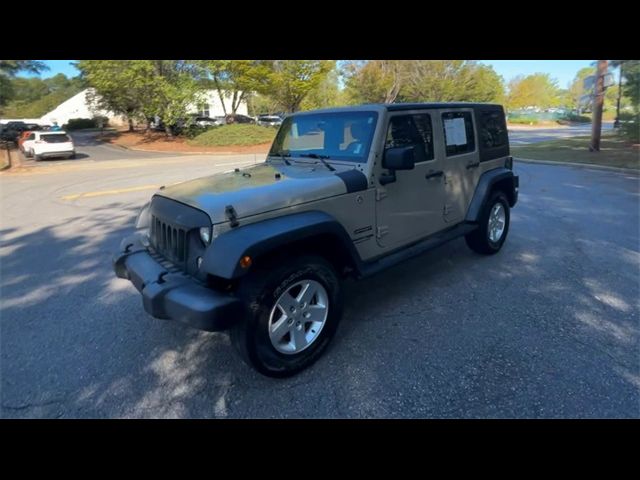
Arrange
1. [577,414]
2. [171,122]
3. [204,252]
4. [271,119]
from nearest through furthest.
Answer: [577,414], [204,252], [171,122], [271,119]

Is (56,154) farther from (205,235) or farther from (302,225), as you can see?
(302,225)

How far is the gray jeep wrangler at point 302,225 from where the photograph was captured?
2.53m

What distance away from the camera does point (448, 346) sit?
3.12 metres

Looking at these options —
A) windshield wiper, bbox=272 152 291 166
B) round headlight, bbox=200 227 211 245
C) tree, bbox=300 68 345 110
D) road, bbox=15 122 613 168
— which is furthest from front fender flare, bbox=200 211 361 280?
tree, bbox=300 68 345 110

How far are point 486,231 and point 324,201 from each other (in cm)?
277

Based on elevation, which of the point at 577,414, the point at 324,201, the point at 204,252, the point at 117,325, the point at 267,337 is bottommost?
the point at 577,414

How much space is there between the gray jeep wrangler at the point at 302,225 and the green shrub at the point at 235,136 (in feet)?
76.0

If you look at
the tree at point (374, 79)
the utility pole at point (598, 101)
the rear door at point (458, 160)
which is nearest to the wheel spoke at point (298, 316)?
the rear door at point (458, 160)

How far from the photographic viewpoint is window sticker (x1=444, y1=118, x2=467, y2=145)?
13.7 ft

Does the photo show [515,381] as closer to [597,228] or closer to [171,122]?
[597,228]

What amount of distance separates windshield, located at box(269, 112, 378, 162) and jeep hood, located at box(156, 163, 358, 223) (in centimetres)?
26

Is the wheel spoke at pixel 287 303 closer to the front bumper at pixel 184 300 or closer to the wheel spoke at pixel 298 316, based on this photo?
the wheel spoke at pixel 298 316

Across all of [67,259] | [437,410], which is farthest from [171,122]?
[437,410]

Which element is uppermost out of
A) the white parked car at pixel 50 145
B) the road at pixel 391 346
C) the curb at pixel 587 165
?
the white parked car at pixel 50 145
